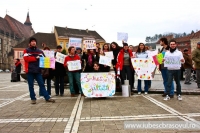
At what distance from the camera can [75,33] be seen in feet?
230

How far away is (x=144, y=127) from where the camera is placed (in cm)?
409

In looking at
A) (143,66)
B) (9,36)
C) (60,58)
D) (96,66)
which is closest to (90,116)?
(96,66)

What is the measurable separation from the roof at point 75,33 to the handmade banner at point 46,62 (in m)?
60.1

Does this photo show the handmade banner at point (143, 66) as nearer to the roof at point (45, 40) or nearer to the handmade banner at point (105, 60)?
the handmade banner at point (105, 60)

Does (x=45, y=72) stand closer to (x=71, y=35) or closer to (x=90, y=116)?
(x=90, y=116)


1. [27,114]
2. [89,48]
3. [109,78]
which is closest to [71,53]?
A: [89,48]

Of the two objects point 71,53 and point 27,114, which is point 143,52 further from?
point 27,114

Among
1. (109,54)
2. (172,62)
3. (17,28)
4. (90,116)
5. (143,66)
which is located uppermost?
(17,28)

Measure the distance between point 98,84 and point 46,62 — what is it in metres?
1.89

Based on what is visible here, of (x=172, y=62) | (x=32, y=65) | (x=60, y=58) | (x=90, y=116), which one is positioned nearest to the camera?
(x=90, y=116)

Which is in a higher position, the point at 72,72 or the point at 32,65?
the point at 32,65

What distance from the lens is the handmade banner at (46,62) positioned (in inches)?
280

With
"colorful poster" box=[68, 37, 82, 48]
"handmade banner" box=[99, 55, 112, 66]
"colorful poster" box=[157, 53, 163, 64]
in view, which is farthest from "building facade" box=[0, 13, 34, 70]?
"colorful poster" box=[157, 53, 163, 64]

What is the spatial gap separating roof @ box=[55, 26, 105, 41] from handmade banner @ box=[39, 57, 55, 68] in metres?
60.1
